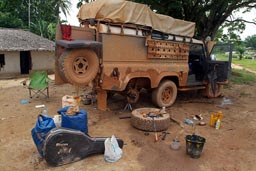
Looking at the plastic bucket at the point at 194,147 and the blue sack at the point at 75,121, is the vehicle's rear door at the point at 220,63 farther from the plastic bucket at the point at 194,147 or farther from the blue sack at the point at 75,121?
the blue sack at the point at 75,121

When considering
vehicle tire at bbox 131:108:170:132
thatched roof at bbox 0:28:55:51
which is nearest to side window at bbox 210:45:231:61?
vehicle tire at bbox 131:108:170:132

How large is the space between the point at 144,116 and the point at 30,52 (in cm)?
1307

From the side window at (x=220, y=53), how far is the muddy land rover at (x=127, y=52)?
35mm

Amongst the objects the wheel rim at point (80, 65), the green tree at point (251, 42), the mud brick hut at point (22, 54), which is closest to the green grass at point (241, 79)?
the wheel rim at point (80, 65)

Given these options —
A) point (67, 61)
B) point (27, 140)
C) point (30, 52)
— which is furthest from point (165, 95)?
point (30, 52)

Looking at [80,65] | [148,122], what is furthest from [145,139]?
[80,65]

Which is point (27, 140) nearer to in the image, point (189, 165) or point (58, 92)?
point (189, 165)

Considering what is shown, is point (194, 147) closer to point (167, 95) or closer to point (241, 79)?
point (167, 95)

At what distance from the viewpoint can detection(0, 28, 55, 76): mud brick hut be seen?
1486 cm

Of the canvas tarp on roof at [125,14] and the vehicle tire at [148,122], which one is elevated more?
the canvas tarp on roof at [125,14]

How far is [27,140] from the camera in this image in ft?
15.4

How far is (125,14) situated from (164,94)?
9.16ft

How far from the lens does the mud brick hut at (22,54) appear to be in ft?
48.8

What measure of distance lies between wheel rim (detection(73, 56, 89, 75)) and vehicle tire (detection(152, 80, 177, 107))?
250 cm
